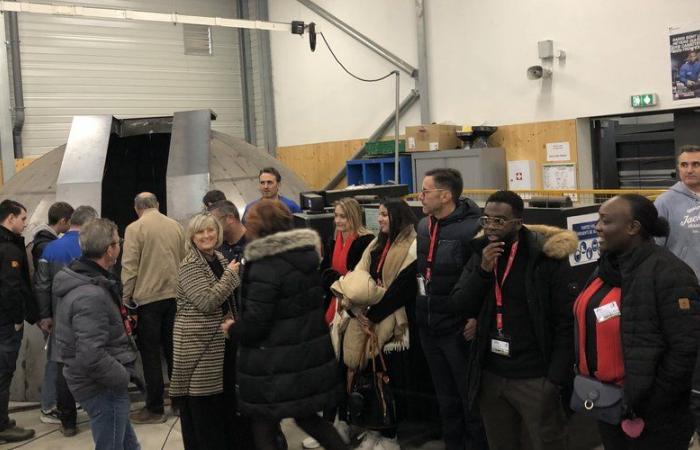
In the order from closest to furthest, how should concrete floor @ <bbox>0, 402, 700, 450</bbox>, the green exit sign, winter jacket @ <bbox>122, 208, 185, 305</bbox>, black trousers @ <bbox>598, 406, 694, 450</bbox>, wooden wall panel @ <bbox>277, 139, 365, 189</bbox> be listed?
black trousers @ <bbox>598, 406, 694, 450</bbox> → concrete floor @ <bbox>0, 402, 700, 450</bbox> → winter jacket @ <bbox>122, 208, 185, 305</bbox> → the green exit sign → wooden wall panel @ <bbox>277, 139, 365, 189</bbox>

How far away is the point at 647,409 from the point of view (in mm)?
2559

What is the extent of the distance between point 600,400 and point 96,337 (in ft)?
7.23

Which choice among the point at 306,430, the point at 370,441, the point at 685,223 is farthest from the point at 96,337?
the point at 685,223

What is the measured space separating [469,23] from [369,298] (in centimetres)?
809

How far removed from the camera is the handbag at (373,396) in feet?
14.0

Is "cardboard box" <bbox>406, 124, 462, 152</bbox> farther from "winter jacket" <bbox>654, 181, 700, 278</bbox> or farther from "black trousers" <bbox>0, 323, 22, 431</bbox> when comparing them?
"black trousers" <bbox>0, 323, 22, 431</bbox>

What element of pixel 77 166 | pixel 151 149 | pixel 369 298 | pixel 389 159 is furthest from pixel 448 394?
pixel 389 159

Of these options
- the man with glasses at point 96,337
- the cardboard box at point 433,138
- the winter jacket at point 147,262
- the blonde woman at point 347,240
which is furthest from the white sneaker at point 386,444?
the cardboard box at point 433,138

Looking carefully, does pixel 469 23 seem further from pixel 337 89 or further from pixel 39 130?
pixel 39 130

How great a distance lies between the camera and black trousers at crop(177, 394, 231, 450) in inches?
148

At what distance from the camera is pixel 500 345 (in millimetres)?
3188

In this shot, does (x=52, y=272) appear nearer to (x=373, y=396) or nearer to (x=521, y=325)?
(x=373, y=396)

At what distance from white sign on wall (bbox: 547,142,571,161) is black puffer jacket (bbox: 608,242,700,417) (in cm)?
761

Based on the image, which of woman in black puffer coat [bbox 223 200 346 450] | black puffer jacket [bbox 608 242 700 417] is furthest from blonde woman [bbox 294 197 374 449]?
black puffer jacket [bbox 608 242 700 417]
